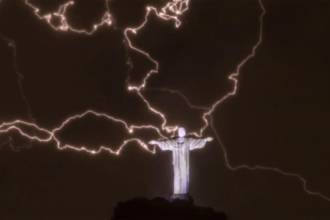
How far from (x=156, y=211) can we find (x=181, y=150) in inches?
78.5

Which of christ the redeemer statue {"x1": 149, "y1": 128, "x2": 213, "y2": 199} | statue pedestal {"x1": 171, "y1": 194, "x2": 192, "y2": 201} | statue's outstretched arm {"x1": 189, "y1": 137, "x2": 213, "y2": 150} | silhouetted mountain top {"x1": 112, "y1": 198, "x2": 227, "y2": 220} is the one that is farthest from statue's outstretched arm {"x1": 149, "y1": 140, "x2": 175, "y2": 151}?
silhouetted mountain top {"x1": 112, "y1": 198, "x2": 227, "y2": 220}

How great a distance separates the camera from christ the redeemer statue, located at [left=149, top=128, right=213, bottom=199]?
38.1ft

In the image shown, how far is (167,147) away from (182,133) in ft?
0.84

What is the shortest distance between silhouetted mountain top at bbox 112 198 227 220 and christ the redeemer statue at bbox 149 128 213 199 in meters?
1.43

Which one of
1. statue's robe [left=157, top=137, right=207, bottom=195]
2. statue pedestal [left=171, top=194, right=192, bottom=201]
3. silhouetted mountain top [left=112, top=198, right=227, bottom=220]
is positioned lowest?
silhouetted mountain top [left=112, top=198, right=227, bottom=220]

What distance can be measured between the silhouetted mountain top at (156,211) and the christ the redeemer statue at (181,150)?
143cm

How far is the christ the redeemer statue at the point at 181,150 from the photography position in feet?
38.1

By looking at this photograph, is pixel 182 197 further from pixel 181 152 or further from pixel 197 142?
pixel 197 142

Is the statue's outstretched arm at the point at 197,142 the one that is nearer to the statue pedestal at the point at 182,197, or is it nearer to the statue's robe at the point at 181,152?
the statue's robe at the point at 181,152

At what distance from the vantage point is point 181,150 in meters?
11.7

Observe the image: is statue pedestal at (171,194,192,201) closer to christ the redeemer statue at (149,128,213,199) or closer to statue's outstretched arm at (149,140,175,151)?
christ the redeemer statue at (149,128,213,199)

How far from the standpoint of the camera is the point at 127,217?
969 centimetres

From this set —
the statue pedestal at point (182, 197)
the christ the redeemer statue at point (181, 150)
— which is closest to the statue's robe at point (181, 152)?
the christ the redeemer statue at point (181, 150)

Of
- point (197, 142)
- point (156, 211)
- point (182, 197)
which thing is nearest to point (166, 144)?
point (197, 142)
